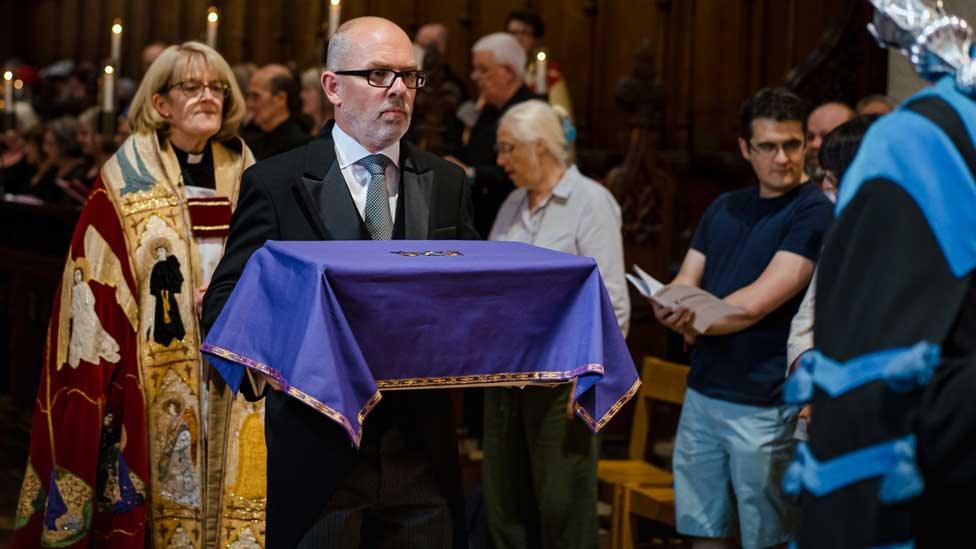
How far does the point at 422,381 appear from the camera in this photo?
265 centimetres

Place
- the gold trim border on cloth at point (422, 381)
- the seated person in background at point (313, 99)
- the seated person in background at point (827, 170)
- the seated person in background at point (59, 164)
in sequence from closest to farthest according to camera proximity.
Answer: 1. the gold trim border on cloth at point (422, 381)
2. the seated person in background at point (827, 170)
3. the seated person in background at point (313, 99)
4. the seated person in background at point (59, 164)

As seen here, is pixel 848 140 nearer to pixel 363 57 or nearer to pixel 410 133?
pixel 363 57

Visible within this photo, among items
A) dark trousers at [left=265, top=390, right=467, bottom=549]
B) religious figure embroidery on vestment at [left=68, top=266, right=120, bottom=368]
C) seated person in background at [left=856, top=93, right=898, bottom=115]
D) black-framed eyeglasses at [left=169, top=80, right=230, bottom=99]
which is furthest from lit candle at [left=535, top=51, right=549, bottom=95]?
dark trousers at [left=265, top=390, right=467, bottom=549]

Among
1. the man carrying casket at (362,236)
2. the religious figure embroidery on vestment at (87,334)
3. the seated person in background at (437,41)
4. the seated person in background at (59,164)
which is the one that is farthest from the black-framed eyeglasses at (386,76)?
the seated person in background at (59,164)

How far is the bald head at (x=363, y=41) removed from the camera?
3.09 metres

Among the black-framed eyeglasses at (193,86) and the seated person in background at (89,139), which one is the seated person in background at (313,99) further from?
the black-framed eyeglasses at (193,86)

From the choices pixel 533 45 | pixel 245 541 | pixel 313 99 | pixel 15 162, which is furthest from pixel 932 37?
pixel 15 162

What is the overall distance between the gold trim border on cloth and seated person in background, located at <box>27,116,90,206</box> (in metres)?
5.95

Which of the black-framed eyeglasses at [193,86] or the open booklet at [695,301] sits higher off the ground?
the black-framed eyeglasses at [193,86]

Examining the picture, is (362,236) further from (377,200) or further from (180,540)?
(180,540)

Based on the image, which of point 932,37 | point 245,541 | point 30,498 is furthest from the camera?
point 30,498

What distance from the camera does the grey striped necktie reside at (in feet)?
10.1

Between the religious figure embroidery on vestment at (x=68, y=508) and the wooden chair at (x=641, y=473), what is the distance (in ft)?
5.60

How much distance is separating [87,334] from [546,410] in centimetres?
149
